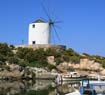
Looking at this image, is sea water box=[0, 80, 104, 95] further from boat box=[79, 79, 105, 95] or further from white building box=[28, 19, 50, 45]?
white building box=[28, 19, 50, 45]

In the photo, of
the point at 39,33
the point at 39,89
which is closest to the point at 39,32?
the point at 39,33

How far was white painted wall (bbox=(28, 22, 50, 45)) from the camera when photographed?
95062 mm

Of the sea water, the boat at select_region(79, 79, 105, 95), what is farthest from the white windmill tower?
the boat at select_region(79, 79, 105, 95)

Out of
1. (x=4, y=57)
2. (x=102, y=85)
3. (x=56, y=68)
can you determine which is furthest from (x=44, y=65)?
(x=102, y=85)

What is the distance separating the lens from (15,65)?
77000 millimetres

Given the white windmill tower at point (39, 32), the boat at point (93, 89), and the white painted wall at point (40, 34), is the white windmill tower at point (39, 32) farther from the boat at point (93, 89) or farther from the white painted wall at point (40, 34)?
the boat at point (93, 89)

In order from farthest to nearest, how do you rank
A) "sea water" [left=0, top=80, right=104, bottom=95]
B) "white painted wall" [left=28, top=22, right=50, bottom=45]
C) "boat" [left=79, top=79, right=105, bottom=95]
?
"white painted wall" [left=28, top=22, right=50, bottom=45]
"sea water" [left=0, top=80, right=104, bottom=95]
"boat" [left=79, top=79, right=105, bottom=95]

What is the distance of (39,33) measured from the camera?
95.2 metres

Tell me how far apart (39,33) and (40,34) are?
1.14 feet

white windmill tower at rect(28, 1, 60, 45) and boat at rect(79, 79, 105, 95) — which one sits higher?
white windmill tower at rect(28, 1, 60, 45)

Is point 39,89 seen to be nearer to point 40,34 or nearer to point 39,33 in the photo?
point 40,34

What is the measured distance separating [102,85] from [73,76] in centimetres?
4225

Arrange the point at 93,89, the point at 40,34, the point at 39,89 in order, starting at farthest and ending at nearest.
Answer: the point at 40,34, the point at 39,89, the point at 93,89

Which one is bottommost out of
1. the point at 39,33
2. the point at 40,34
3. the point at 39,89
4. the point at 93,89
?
the point at 39,89
